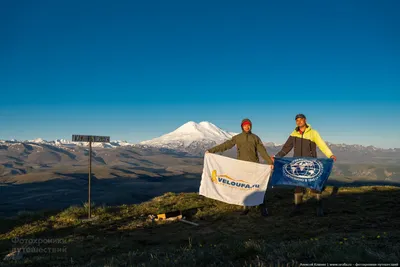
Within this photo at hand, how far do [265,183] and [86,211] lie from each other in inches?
305

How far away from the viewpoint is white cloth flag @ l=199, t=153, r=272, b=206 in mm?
9742

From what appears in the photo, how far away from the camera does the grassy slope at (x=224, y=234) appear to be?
4695mm

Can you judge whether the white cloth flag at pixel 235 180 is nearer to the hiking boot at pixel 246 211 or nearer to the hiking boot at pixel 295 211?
the hiking boot at pixel 246 211

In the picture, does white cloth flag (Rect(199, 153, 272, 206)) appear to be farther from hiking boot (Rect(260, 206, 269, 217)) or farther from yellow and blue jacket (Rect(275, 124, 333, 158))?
yellow and blue jacket (Rect(275, 124, 333, 158))

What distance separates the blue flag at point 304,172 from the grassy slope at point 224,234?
1.04m

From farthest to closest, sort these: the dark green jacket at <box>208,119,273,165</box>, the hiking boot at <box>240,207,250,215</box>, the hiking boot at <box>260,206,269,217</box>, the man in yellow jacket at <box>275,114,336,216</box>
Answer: the hiking boot at <box>240,207,250,215</box> → the dark green jacket at <box>208,119,273,165</box> → the hiking boot at <box>260,206,269,217</box> → the man in yellow jacket at <box>275,114,336,216</box>

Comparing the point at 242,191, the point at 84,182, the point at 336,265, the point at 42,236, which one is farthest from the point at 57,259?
the point at 84,182

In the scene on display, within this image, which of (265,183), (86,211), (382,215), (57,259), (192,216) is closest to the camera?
(57,259)

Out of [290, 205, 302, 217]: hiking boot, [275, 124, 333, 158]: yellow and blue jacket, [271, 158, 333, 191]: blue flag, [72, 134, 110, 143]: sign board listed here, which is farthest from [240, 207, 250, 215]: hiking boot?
[72, 134, 110, 143]: sign board

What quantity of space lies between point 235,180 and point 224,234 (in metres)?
2.75

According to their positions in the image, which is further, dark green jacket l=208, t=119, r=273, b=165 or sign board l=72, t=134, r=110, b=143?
sign board l=72, t=134, r=110, b=143

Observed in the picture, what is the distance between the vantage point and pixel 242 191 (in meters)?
9.91

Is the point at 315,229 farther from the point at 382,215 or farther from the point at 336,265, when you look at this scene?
the point at 336,265

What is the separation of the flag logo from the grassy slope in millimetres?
1194
